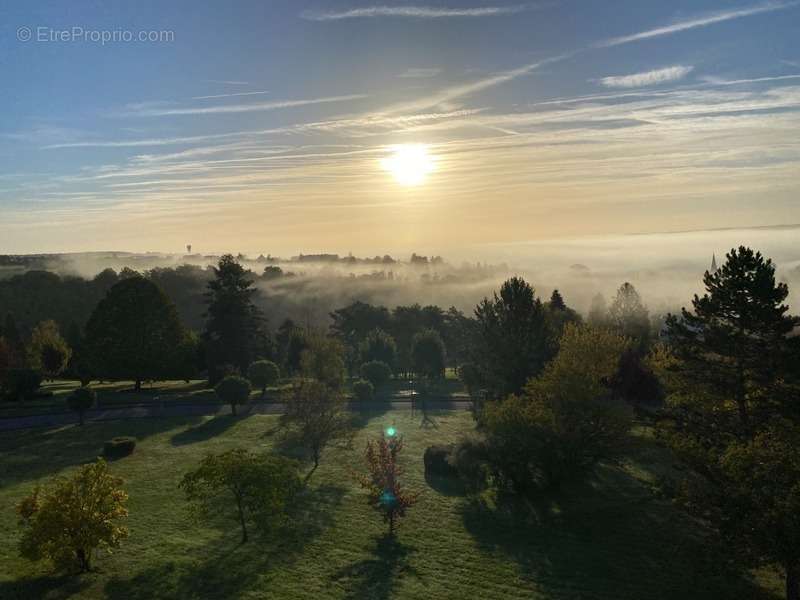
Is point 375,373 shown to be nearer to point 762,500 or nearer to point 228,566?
point 228,566

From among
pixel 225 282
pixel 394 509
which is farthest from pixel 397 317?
pixel 394 509

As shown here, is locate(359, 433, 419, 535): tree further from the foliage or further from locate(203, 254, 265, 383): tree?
locate(203, 254, 265, 383): tree

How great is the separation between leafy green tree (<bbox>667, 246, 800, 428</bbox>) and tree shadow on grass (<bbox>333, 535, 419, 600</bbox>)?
1572 cm

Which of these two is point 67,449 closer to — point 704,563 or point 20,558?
point 20,558

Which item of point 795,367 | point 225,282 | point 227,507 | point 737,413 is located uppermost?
point 225,282

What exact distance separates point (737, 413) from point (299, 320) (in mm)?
176508

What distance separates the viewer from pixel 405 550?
25172 mm

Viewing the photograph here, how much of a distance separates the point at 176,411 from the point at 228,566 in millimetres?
31817

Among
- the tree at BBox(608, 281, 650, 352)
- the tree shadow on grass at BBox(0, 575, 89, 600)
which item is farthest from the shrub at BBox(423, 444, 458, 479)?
the tree at BBox(608, 281, 650, 352)

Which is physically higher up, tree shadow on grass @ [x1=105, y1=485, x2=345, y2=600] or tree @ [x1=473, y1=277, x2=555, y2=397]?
tree @ [x1=473, y1=277, x2=555, y2=397]

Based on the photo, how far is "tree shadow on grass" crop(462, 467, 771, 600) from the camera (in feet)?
71.8

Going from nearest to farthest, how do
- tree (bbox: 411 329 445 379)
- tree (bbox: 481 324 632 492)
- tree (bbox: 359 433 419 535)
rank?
tree (bbox: 359 433 419 535), tree (bbox: 481 324 632 492), tree (bbox: 411 329 445 379)

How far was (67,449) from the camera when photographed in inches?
1556

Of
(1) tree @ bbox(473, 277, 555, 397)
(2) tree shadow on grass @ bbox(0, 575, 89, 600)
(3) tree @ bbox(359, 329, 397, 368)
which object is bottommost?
(2) tree shadow on grass @ bbox(0, 575, 89, 600)
